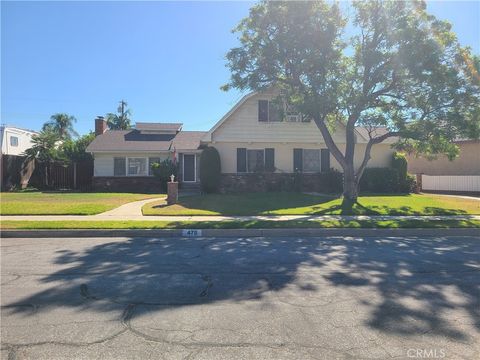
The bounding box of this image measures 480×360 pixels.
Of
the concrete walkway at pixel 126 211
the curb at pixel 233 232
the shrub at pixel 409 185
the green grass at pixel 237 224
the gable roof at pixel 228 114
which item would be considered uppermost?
the gable roof at pixel 228 114

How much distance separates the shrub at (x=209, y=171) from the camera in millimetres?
22984

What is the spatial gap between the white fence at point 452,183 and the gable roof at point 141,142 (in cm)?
1643

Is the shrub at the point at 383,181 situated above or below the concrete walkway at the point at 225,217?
above

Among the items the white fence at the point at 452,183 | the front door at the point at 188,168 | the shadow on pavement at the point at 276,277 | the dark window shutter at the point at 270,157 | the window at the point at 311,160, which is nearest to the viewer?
the shadow on pavement at the point at 276,277

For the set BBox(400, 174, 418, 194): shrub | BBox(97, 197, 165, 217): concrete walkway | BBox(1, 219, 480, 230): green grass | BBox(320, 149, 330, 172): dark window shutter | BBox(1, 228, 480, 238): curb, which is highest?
BBox(320, 149, 330, 172): dark window shutter

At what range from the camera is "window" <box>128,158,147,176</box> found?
92.9 ft

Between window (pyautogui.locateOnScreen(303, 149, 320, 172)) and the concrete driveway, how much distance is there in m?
16.2

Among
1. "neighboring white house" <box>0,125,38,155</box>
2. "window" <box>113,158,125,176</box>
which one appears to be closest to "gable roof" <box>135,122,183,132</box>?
"window" <box>113,158,125,176</box>

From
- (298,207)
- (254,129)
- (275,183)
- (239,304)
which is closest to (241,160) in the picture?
(254,129)

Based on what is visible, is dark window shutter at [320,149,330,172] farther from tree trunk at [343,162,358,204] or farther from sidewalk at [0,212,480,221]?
sidewalk at [0,212,480,221]

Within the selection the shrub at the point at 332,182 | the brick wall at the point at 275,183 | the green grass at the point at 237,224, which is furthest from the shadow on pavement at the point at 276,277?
the shrub at the point at 332,182

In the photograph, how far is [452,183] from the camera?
27.6 meters

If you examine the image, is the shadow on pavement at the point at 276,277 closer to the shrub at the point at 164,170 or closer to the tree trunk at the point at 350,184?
the tree trunk at the point at 350,184

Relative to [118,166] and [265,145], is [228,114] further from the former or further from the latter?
[118,166]
